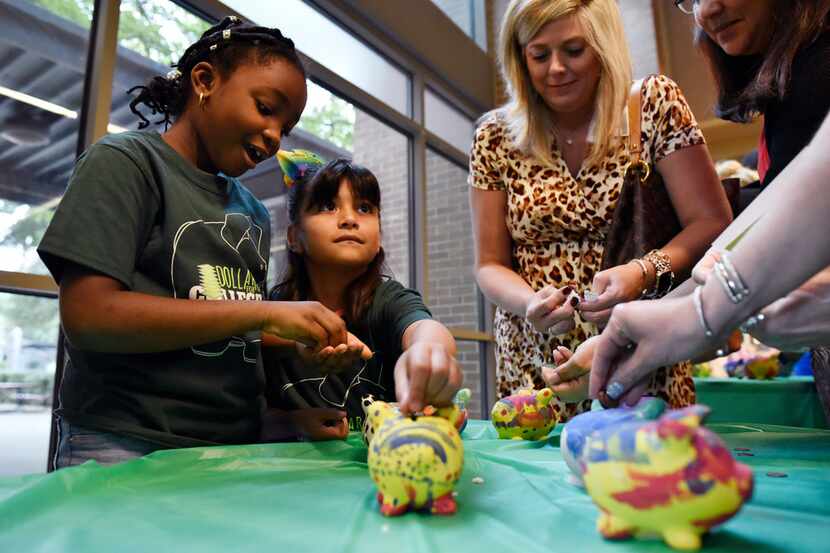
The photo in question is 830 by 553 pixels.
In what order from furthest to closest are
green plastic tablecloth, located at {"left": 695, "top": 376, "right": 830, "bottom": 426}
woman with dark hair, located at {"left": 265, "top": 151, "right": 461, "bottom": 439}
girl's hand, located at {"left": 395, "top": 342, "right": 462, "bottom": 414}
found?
1. green plastic tablecloth, located at {"left": 695, "top": 376, "right": 830, "bottom": 426}
2. woman with dark hair, located at {"left": 265, "top": 151, "right": 461, "bottom": 439}
3. girl's hand, located at {"left": 395, "top": 342, "right": 462, "bottom": 414}

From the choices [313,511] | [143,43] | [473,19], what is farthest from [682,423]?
[473,19]

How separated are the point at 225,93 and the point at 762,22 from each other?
3.41 ft

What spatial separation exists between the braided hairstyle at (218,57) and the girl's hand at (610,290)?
2.44 ft

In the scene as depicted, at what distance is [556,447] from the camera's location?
40.5 inches

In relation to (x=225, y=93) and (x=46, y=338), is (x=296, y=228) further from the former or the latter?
(x=46, y=338)

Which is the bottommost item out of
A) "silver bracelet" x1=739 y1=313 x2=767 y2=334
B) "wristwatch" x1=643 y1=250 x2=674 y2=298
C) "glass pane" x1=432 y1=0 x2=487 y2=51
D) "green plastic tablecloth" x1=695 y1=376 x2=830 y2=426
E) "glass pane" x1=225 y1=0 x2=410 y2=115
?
"green plastic tablecloth" x1=695 y1=376 x2=830 y2=426

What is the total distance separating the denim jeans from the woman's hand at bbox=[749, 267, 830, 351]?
34.6 inches

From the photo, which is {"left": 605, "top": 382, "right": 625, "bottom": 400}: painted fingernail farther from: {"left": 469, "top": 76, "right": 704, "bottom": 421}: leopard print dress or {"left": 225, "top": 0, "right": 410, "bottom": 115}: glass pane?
{"left": 225, "top": 0, "right": 410, "bottom": 115}: glass pane

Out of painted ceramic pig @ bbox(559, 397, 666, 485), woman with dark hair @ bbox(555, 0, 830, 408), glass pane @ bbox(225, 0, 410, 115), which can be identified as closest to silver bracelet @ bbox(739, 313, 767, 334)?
woman with dark hair @ bbox(555, 0, 830, 408)

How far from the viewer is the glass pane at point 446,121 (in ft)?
A: 13.5

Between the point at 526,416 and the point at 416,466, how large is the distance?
566mm

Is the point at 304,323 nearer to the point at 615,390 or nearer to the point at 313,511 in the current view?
the point at 313,511

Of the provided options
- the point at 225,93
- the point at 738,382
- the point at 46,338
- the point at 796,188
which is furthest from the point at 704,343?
the point at 738,382

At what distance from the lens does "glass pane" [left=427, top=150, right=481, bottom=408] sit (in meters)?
4.52
